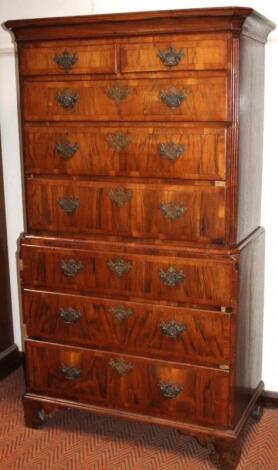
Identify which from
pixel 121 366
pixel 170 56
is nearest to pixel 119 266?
pixel 121 366

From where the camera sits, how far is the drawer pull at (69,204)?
2482mm

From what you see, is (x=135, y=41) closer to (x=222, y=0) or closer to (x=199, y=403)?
(x=222, y=0)

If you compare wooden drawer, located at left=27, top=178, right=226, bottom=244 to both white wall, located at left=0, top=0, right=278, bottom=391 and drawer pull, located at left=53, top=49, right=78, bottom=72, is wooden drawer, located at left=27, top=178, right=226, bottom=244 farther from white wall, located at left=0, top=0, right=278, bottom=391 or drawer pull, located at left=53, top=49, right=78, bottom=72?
white wall, located at left=0, top=0, right=278, bottom=391

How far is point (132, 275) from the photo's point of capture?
244cm

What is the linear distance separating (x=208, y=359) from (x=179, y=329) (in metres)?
0.16

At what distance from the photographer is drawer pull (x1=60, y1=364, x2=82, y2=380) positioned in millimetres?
2633

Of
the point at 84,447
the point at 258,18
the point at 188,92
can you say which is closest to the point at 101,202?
the point at 188,92

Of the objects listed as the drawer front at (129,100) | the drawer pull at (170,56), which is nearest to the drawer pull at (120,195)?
the drawer front at (129,100)

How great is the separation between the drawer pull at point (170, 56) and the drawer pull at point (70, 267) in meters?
0.86

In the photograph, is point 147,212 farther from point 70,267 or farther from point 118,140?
point 70,267

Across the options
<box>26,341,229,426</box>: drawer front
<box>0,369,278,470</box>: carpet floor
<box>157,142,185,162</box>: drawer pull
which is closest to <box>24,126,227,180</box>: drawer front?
<box>157,142,185,162</box>: drawer pull

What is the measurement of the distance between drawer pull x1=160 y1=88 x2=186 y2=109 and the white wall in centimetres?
60

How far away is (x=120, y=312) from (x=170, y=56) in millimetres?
1002

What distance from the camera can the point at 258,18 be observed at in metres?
2.30
